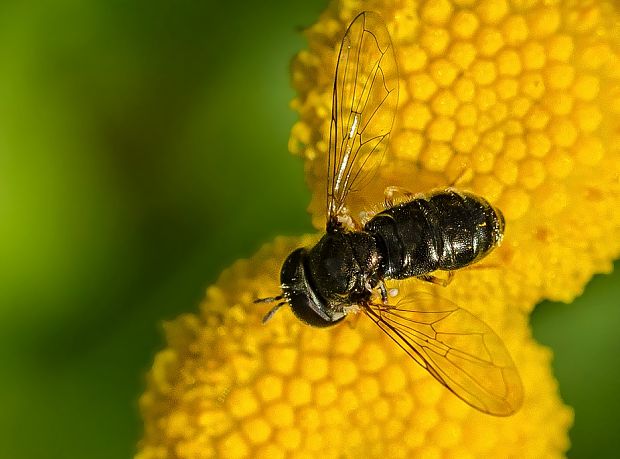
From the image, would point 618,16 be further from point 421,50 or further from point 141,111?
point 141,111

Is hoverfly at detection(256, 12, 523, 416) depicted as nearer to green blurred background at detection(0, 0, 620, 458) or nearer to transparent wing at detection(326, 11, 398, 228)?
transparent wing at detection(326, 11, 398, 228)

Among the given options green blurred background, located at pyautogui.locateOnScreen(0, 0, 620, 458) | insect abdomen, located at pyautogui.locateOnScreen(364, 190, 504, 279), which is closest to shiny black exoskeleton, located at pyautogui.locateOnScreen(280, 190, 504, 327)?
insect abdomen, located at pyautogui.locateOnScreen(364, 190, 504, 279)

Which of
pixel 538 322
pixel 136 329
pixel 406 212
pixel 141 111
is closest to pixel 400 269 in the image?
pixel 406 212

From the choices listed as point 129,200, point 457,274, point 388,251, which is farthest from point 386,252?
→ point 129,200

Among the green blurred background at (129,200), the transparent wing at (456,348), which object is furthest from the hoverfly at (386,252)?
the green blurred background at (129,200)

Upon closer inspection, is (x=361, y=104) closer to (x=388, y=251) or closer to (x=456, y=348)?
(x=388, y=251)
